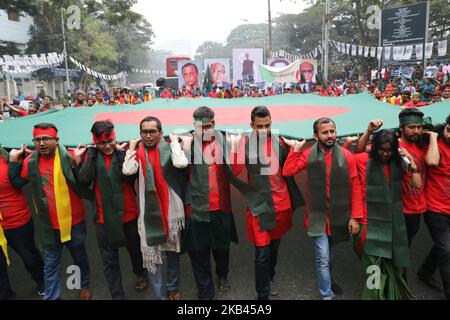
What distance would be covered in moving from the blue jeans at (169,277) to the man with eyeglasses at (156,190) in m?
0.03

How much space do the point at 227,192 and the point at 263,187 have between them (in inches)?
12.6

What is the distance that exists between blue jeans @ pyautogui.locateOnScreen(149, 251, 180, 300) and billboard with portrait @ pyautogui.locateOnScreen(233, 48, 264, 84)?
1912 centimetres

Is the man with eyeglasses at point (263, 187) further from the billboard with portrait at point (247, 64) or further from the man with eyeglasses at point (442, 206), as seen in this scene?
the billboard with portrait at point (247, 64)

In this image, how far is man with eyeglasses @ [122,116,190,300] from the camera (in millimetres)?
2691

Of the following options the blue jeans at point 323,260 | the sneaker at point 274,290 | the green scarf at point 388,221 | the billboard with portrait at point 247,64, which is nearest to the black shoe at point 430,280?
the green scarf at point 388,221

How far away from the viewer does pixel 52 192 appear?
9.20 ft

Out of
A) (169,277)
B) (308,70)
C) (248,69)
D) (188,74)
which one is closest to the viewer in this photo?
(169,277)

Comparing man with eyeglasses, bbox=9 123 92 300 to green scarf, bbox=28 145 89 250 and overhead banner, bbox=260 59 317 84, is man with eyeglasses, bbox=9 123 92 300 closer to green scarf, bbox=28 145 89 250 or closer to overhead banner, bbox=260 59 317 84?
green scarf, bbox=28 145 89 250

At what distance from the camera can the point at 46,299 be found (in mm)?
2920

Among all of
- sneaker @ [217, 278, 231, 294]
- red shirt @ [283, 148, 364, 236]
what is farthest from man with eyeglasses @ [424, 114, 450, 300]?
sneaker @ [217, 278, 231, 294]

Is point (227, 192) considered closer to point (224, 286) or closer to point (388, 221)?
point (224, 286)

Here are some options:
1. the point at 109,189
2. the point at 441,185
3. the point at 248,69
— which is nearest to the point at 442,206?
the point at 441,185

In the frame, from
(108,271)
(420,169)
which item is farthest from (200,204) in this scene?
(420,169)

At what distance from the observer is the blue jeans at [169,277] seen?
2846 millimetres
